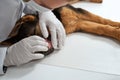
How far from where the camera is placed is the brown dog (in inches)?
36.9

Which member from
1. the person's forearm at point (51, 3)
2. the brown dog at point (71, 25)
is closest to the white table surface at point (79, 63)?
the brown dog at point (71, 25)

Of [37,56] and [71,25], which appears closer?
[37,56]

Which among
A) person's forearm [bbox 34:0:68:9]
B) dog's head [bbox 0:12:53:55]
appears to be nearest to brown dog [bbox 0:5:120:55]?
dog's head [bbox 0:12:53:55]

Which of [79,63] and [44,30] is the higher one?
[44,30]

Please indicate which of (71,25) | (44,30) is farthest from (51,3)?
(71,25)

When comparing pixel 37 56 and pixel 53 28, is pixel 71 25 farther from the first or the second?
pixel 37 56

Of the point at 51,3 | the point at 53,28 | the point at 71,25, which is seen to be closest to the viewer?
the point at 51,3

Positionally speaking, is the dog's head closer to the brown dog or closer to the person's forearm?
the brown dog

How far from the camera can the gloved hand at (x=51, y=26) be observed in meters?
0.89

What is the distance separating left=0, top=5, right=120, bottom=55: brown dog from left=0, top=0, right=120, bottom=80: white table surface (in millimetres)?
31

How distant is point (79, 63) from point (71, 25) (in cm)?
20

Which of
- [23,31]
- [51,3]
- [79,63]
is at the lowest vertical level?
[79,63]

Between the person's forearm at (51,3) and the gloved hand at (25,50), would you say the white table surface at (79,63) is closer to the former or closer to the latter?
the gloved hand at (25,50)

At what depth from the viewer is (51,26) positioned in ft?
3.01
